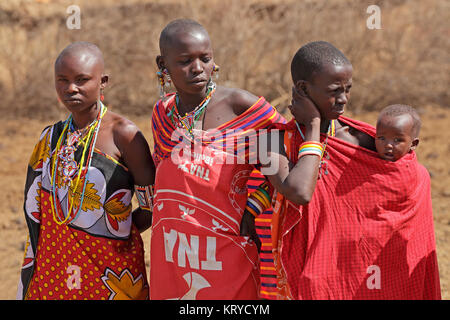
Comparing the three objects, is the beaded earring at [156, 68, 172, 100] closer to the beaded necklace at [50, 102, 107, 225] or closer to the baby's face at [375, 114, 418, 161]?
the beaded necklace at [50, 102, 107, 225]

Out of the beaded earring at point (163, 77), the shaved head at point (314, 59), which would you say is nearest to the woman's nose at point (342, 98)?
the shaved head at point (314, 59)

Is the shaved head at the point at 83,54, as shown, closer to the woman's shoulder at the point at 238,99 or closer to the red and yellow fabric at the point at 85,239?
the red and yellow fabric at the point at 85,239

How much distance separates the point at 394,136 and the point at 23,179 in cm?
570

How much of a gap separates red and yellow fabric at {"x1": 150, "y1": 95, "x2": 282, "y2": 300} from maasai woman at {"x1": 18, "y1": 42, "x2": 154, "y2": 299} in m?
0.28

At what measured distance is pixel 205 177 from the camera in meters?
2.75

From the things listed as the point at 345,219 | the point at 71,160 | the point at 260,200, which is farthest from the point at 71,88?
the point at 345,219

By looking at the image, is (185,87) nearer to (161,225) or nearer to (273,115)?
(273,115)

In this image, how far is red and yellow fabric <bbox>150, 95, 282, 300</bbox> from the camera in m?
2.76

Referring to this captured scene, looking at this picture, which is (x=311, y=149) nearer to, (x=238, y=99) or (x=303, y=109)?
(x=303, y=109)

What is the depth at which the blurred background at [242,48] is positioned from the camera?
28.9 feet

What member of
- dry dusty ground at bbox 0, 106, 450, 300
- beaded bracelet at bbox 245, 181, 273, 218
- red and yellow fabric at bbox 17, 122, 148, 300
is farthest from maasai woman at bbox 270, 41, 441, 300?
dry dusty ground at bbox 0, 106, 450, 300

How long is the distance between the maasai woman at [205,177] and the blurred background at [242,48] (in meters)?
5.65

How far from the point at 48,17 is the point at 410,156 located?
27.2 feet
